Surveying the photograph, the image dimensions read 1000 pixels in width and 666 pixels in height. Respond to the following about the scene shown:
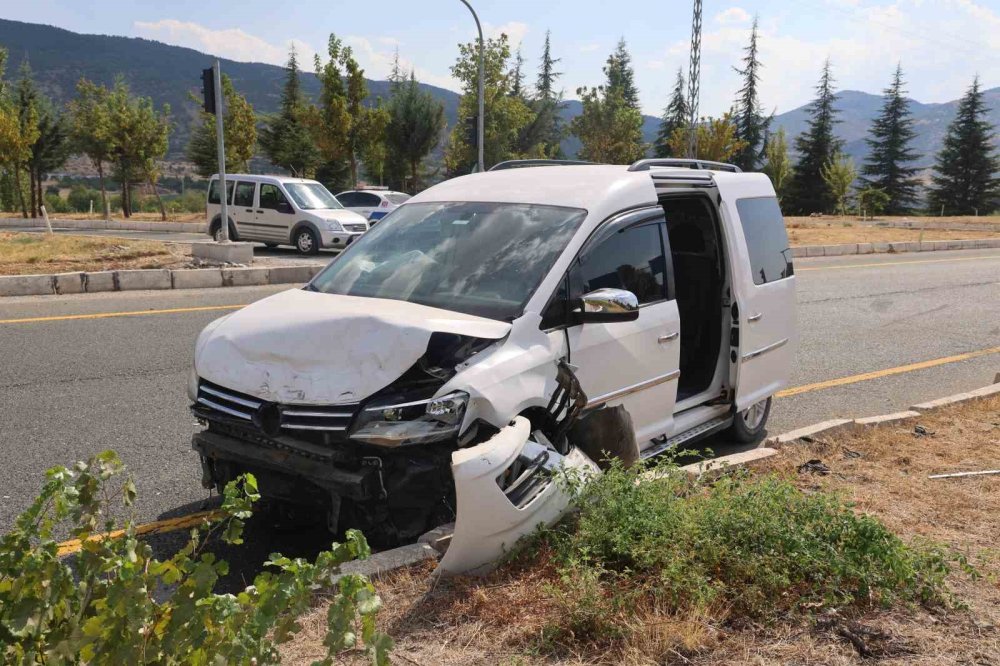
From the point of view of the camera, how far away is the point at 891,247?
26.1m

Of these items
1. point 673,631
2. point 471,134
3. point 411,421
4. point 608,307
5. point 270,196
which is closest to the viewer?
point 673,631

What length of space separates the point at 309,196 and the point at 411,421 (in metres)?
18.3

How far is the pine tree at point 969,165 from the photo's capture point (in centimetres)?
7262

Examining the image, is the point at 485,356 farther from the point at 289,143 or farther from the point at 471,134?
the point at 471,134

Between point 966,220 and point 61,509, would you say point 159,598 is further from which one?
point 966,220

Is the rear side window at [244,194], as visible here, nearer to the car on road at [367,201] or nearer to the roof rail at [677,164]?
the car on road at [367,201]

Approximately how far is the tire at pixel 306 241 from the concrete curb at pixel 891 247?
12.7m

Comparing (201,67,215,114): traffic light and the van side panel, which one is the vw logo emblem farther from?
(201,67,215,114): traffic light

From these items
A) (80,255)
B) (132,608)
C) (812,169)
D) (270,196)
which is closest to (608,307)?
(132,608)

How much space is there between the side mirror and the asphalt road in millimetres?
1854

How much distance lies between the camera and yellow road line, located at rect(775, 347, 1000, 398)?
7836 millimetres

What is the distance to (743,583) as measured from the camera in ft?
10.2

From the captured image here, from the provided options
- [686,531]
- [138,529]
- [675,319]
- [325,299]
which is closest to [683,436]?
[675,319]

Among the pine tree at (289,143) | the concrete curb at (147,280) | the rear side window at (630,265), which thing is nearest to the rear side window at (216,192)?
the concrete curb at (147,280)
